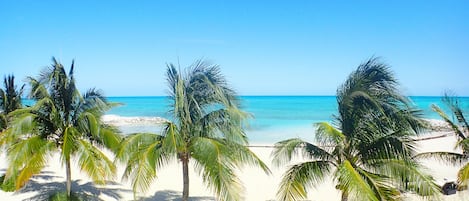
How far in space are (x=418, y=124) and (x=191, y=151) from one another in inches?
197

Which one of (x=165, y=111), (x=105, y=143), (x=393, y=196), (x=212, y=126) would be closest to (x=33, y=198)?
(x=105, y=143)

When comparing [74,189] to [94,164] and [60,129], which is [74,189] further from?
[94,164]

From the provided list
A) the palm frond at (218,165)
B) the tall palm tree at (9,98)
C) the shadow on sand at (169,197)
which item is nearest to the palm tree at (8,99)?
the tall palm tree at (9,98)

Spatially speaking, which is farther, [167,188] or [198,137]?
[167,188]

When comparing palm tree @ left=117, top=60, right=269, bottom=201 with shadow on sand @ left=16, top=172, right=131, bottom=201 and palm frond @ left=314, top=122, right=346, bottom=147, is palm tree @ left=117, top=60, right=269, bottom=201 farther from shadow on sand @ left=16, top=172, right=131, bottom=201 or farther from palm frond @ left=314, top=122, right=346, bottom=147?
shadow on sand @ left=16, top=172, right=131, bottom=201

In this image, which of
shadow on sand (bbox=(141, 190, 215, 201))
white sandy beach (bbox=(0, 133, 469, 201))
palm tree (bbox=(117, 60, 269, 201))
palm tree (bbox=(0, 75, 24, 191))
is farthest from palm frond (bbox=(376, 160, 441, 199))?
palm tree (bbox=(0, 75, 24, 191))

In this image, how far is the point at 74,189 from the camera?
12.1m

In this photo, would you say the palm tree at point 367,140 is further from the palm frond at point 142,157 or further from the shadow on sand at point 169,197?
the shadow on sand at point 169,197

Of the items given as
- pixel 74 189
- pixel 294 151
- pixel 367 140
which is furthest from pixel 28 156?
pixel 367 140

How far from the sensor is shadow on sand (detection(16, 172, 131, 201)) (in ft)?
37.0

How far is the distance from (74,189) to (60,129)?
3359 mm

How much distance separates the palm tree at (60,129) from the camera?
28.9ft

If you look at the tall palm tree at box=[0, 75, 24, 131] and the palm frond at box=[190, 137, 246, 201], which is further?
the tall palm tree at box=[0, 75, 24, 131]

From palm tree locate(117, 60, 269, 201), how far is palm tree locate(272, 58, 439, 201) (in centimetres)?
111
